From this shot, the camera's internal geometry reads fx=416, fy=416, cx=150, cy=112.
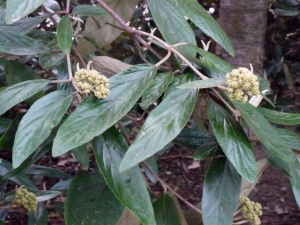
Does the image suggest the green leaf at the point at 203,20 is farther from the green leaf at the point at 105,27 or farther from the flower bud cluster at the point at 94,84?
the green leaf at the point at 105,27

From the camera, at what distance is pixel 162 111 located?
653mm

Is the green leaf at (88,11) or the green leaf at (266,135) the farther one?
the green leaf at (88,11)

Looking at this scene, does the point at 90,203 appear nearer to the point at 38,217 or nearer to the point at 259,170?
the point at 259,170

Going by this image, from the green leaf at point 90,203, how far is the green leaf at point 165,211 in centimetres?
13

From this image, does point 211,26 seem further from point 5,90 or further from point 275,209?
point 275,209

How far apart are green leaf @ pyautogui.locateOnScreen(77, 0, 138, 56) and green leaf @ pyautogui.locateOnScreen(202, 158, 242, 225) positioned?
1.73ft

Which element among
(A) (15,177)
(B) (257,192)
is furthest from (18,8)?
(B) (257,192)

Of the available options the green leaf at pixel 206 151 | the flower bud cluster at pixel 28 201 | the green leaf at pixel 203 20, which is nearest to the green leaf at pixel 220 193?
the green leaf at pixel 206 151

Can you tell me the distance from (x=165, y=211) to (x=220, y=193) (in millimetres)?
181

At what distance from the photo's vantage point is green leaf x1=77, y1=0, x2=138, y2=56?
1.15 m

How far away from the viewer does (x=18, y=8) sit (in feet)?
1.96

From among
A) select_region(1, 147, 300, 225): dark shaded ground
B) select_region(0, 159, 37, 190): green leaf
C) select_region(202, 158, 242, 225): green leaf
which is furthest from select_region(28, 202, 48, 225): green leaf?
select_region(202, 158, 242, 225): green leaf

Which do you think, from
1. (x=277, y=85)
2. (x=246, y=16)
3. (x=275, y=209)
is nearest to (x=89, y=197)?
(x=246, y=16)

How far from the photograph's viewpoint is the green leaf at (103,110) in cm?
60
